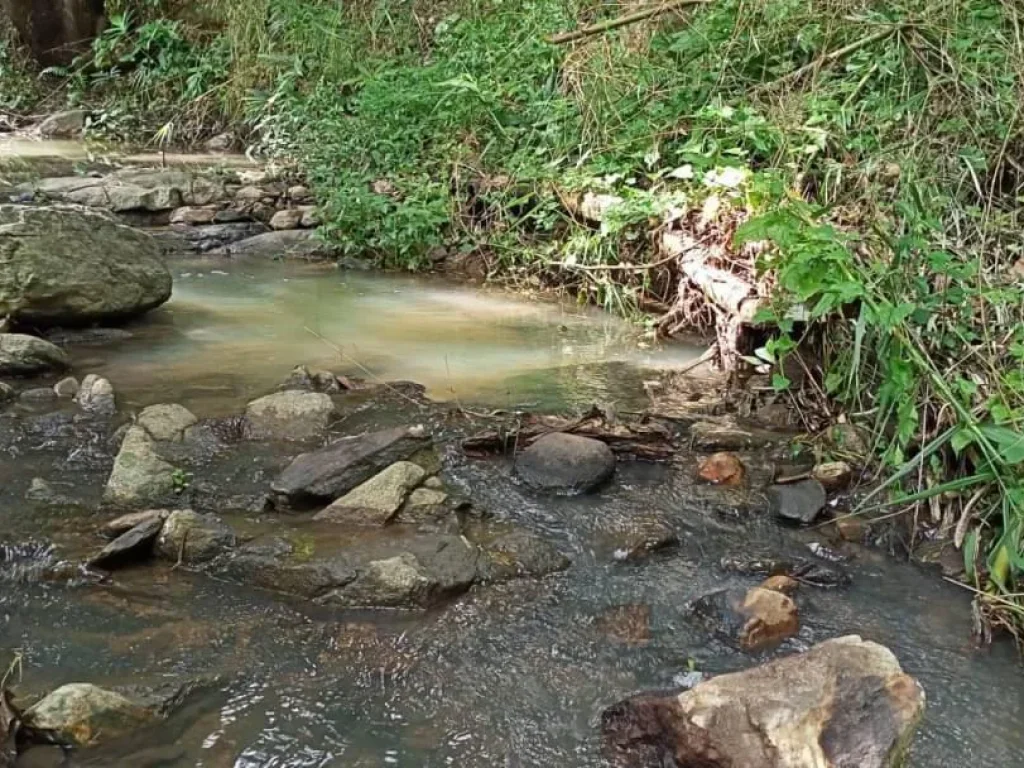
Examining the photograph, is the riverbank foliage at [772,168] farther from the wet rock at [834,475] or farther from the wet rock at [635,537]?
the wet rock at [635,537]

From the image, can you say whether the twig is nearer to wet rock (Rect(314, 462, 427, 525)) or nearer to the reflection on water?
the reflection on water

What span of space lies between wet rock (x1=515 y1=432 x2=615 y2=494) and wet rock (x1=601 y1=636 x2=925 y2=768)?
1.24m

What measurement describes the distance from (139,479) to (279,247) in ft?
12.8

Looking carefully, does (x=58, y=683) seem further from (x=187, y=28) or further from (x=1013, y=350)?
(x=187, y=28)

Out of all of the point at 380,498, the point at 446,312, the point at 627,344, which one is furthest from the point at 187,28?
the point at 380,498

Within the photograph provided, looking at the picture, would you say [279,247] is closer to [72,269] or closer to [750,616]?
[72,269]

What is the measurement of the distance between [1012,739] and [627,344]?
286cm

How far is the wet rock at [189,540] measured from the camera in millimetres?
2658

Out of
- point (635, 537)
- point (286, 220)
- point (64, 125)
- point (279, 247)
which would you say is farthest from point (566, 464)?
point (64, 125)

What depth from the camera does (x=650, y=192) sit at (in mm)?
5223

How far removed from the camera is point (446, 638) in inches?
94.3

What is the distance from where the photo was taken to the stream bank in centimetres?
209

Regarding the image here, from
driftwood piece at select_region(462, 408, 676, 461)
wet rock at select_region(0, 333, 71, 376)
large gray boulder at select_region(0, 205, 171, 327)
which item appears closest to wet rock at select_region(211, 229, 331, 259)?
large gray boulder at select_region(0, 205, 171, 327)

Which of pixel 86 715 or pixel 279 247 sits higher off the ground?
pixel 86 715
